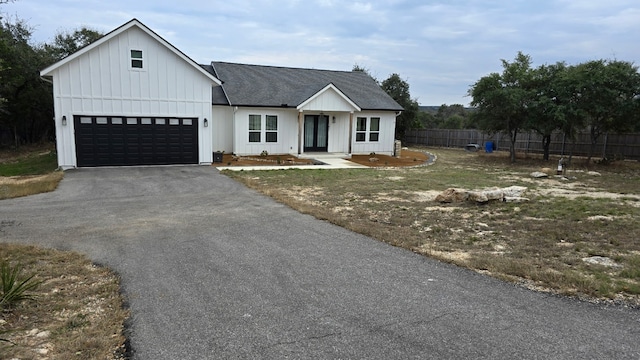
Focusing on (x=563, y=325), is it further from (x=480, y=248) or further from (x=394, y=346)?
(x=480, y=248)

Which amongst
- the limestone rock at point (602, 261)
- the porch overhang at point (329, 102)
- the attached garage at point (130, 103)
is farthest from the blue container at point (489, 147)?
the limestone rock at point (602, 261)

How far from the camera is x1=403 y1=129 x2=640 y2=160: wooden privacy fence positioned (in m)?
22.9

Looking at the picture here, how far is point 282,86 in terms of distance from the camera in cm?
2352

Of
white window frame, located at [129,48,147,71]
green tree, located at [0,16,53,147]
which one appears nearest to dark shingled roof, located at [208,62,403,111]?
white window frame, located at [129,48,147,71]

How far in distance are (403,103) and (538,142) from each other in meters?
12.1

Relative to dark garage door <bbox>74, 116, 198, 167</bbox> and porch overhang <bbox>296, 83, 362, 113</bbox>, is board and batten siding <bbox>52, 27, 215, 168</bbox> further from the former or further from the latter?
porch overhang <bbox>296, 83, 362, 113</bbox>

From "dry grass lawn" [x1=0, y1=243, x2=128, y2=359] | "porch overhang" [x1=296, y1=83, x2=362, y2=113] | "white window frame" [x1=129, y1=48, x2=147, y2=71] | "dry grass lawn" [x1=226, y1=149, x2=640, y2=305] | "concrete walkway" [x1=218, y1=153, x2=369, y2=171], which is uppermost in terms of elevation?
"white window frame" [x1=129, y1=48, x2=147, y2=71]

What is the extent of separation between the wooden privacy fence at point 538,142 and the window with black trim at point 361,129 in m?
11.0

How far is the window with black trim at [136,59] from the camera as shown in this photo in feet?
53.9

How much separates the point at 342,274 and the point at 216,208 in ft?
17.0

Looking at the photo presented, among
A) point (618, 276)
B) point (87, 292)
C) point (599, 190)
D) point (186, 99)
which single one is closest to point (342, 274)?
point (87, 292)

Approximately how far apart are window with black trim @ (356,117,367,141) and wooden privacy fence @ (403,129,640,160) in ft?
36.2

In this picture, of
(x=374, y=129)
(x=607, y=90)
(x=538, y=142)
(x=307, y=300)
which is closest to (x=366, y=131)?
(x=374, y=129)

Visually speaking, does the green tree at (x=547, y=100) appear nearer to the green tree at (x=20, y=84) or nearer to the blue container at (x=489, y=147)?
the blue container at (x=489, y=147)
